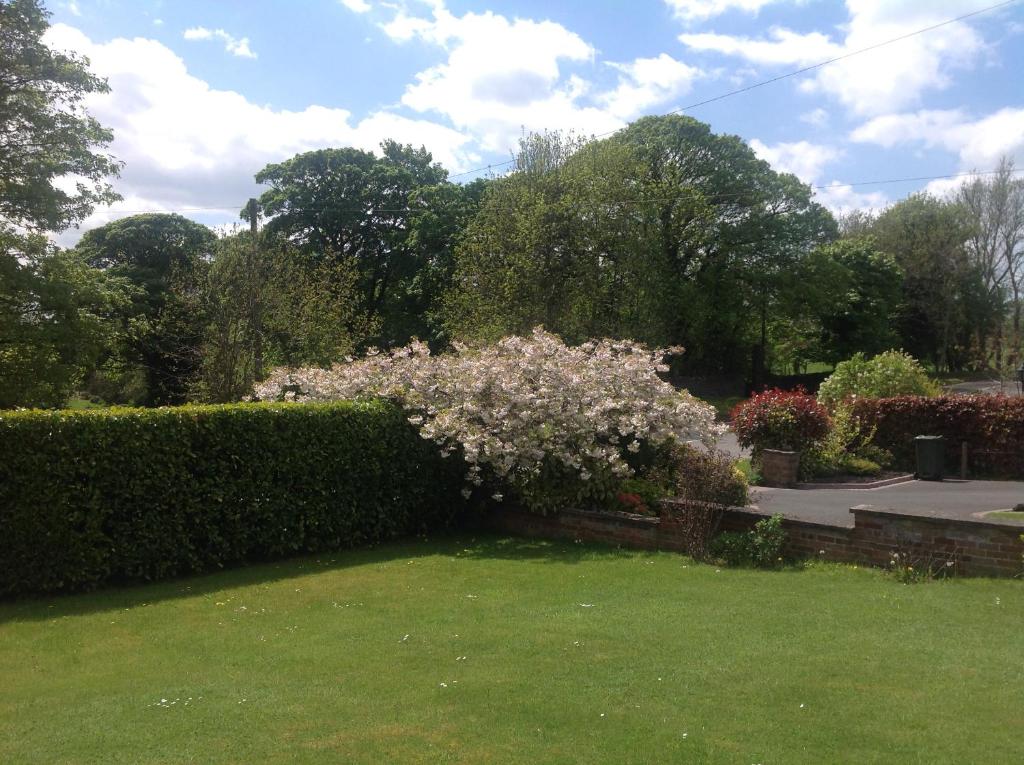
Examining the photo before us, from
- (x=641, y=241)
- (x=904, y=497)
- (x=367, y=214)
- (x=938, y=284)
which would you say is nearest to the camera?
(x=904, y=497)

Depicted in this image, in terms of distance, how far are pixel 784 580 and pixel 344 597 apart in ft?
14.5

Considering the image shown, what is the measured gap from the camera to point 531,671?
548cm

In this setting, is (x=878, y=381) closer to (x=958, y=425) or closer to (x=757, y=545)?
(x=958, y=425)

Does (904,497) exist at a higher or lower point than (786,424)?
lower

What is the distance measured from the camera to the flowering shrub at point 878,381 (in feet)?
70.0

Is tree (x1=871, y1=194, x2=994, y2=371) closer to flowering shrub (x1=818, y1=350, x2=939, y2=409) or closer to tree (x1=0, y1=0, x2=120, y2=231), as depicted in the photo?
flowering shrub (x1=818, y1=350, x2=939, y2=409)

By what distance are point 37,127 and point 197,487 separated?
13.7m

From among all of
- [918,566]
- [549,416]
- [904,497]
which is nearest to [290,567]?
[549,416]

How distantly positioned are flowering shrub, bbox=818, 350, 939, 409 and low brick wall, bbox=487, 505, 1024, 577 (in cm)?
1190

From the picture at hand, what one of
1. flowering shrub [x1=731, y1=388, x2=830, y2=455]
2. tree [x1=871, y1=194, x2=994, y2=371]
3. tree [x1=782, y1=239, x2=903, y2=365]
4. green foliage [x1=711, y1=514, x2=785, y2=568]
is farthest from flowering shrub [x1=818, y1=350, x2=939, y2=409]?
tree [x1=871, y1=194, x2=994, y2=371]

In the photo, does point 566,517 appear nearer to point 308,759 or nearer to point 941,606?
point 941,606

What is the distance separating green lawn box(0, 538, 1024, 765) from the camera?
425 centimetres

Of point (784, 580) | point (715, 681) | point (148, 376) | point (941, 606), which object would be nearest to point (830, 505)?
point (784, 580)

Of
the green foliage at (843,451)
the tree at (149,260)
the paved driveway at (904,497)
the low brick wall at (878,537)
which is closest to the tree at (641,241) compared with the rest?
the tree at (149,260)
